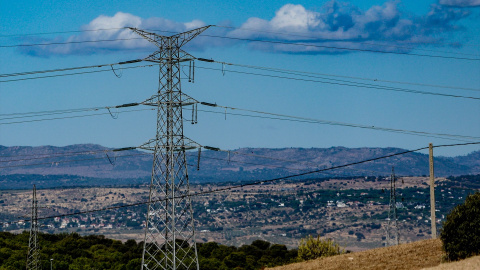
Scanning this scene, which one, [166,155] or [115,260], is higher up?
[166,155]

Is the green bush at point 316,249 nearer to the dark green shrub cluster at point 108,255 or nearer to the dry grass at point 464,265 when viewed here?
the dark green shrub cluster at point 108,255

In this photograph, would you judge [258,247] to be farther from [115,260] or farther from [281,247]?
[115,260]

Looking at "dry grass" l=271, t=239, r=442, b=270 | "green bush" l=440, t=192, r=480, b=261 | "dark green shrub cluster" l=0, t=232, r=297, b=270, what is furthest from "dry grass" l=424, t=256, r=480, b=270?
"dark green shrub cluster" l=0, t=232, r=297, b=270

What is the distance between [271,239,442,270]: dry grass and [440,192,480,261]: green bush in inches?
A: 82.0

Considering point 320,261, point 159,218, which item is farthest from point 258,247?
point 159,218

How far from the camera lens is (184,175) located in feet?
194

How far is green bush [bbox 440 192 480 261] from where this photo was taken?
181 feet

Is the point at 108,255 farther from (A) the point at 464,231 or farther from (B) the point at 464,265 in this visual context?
(B) the point at 464,265

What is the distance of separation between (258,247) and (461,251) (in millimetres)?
95312

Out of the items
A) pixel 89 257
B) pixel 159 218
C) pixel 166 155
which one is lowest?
pixel 89 257

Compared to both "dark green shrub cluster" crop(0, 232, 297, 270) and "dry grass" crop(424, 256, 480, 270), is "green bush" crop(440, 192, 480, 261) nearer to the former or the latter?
"dry grass" crop(424, 256, 480, 270)

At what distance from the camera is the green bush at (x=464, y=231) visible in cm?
5516

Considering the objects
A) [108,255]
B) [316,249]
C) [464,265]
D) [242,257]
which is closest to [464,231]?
[464,265]

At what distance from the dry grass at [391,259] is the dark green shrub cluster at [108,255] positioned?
34723mm
